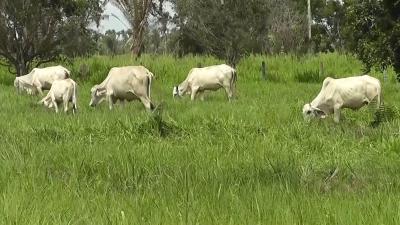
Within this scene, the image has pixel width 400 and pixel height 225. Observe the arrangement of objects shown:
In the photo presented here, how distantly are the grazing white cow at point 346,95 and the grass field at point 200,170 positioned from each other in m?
0.32

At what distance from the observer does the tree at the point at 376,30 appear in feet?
32.4

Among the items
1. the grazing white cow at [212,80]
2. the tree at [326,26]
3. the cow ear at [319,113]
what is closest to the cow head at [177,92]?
the grazing white cow at [212,80]

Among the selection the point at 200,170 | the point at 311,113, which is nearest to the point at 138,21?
the point at 311,113

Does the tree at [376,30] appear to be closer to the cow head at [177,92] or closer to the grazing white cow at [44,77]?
the cow head at [177,92]

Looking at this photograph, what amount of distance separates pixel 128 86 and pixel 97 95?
3.07ft

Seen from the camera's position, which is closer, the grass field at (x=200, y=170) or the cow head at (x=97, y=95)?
the grass field at (x=200, y=170)

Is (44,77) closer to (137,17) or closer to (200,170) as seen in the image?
(200,170)

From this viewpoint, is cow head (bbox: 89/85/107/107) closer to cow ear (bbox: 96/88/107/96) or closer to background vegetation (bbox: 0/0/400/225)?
cow ear (bbox: 96/88/107/96)

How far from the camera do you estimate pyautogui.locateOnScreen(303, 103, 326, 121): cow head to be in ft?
38.8

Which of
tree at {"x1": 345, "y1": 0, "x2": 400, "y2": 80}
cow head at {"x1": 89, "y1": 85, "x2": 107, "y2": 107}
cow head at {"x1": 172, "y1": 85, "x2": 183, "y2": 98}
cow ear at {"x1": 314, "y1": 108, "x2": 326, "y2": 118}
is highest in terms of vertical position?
tree at {"x1": 345, "y1": 0, "x2": 400, "y2": 80}

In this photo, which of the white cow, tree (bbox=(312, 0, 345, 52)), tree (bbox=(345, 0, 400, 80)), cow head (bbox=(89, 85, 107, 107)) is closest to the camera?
tree (bbox=(345, 0, 400, 80))

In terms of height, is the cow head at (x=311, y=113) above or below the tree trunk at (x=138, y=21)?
below

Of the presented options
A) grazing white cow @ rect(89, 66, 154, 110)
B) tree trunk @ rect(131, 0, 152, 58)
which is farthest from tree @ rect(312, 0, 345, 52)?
grazing white cow @ rect(89, 66, 154, 110)

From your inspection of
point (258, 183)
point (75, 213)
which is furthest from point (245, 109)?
point (75, 213)
